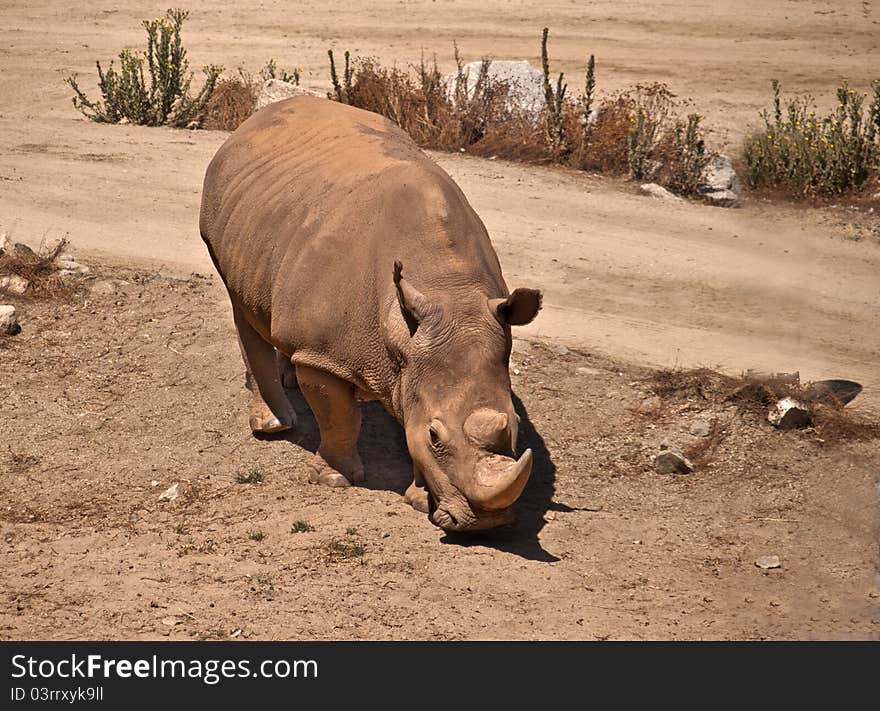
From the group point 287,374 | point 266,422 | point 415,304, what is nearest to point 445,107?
point 287,374

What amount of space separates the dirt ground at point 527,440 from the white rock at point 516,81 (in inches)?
47.5

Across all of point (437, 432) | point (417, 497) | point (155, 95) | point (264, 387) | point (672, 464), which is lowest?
point (672, 464)

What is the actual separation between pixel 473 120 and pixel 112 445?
919cm

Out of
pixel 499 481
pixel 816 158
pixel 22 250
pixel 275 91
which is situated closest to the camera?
pixel 499 481

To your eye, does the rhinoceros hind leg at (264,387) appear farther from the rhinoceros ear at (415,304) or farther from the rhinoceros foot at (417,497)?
the rhinoceros ear at (415,304)

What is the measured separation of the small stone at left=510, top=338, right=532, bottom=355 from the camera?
1085 cm

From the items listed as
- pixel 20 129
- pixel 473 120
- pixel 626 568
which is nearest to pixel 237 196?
pixel 626 568

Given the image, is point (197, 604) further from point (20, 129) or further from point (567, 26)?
point (567, 26)

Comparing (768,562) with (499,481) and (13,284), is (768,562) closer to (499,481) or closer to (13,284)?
(499,481)

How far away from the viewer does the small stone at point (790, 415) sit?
9219mm

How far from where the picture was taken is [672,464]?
8797 mm

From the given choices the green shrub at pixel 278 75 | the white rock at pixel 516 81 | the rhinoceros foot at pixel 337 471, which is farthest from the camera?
the green shrub at pixel 278 75

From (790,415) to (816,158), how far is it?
7100mm

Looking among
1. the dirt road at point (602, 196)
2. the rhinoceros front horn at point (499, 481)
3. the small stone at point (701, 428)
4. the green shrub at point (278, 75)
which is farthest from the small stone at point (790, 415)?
the green shrub at point (278, 75)
